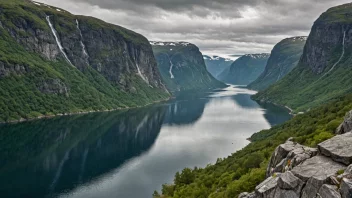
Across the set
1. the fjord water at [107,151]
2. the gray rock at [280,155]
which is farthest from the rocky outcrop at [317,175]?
the fjord water at [107,151]

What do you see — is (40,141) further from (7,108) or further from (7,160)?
(7,108)

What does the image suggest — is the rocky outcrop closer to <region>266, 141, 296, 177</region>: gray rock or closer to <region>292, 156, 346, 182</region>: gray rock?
<region>292, 156, 346, 182</region>: gray rock

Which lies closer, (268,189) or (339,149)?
(339,149)

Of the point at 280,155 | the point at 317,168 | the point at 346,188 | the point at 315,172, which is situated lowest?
the point at 280,155

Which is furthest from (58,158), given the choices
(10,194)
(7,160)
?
(10,194)

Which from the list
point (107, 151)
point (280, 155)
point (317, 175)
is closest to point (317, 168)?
point (317, 175)

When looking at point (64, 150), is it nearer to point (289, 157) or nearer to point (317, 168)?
point (289, 157)

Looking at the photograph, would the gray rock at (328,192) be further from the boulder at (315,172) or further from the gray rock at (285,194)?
the gray rock at (285,194)
